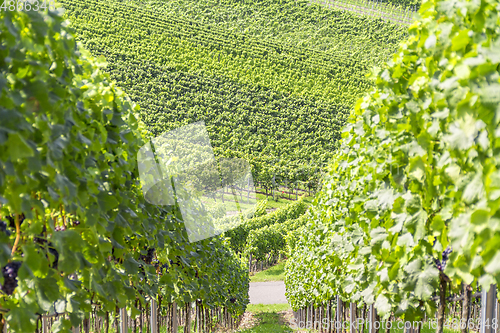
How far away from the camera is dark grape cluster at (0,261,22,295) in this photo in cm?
167

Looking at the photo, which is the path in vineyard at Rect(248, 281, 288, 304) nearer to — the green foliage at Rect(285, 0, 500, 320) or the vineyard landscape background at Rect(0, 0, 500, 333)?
the vineyard landscape background at Rect(0, 0, 500, 333)

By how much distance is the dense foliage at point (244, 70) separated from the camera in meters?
36.7

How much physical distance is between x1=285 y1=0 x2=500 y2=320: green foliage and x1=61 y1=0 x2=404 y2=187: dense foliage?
29751mm

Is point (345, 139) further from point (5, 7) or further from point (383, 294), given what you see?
point (5, 7)

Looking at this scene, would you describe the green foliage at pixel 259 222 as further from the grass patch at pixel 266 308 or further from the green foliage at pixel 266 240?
the grass patch at pixel 266 308

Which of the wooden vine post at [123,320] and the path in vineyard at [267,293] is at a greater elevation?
the wooden vine post at [123,320]

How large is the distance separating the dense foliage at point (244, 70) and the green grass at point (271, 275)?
1037 cm

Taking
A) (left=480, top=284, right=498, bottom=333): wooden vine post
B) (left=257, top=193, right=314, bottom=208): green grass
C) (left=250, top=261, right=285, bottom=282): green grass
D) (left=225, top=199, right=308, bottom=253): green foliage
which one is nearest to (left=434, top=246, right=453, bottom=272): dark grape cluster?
(left=480, top=284, right=498, bottom=333): wooden vine post

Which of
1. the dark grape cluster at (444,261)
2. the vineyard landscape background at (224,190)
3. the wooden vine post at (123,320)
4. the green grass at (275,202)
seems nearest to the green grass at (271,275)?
the green grass at (275,202)

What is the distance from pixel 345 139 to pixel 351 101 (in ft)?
138

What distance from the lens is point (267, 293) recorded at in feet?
56.5

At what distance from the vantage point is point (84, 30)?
43.8 meters

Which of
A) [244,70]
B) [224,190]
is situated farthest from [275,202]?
[224,190]

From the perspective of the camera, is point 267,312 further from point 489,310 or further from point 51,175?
point 51,175
